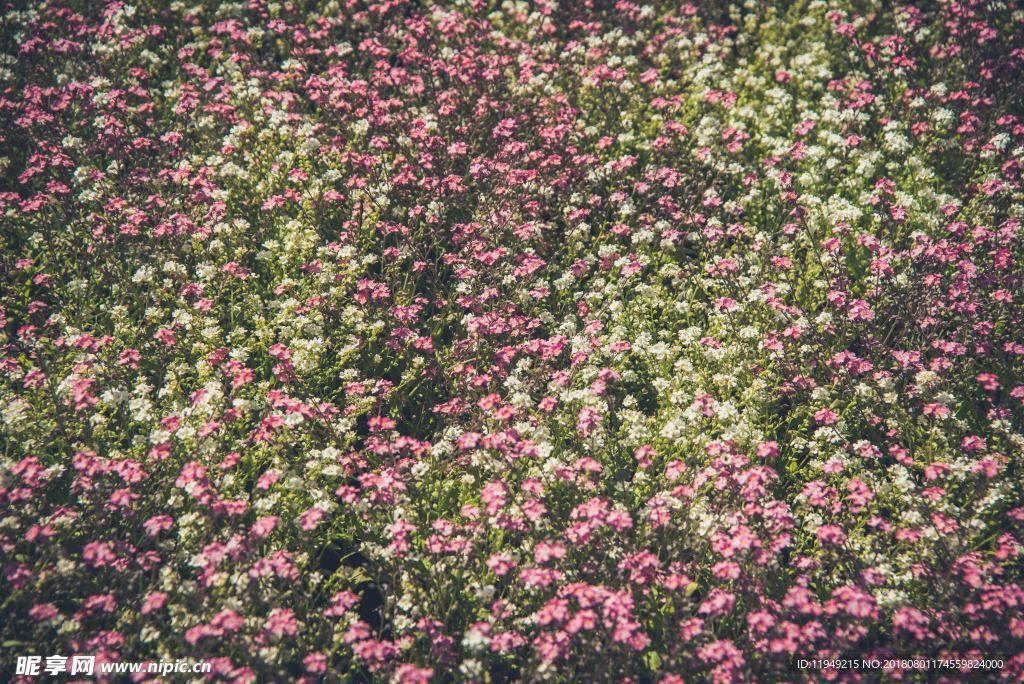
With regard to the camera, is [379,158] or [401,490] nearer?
[401,490]

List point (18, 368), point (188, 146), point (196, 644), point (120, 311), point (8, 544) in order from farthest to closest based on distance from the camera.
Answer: point (188, 146), point (120, 311), point (18, 368), point (8, 544), point (196, 644)

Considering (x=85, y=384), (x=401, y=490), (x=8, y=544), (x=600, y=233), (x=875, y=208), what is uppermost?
(x=875, y=208)

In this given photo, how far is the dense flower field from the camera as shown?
14.4 feet

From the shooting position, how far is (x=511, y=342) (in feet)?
20.6

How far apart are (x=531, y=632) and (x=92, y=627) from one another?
2.82m

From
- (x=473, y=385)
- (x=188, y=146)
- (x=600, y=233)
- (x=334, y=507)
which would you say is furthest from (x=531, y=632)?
(x=188, y=146)

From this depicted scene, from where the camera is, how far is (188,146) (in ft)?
26.6

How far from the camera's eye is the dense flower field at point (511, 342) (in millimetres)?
4387

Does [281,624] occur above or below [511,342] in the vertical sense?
below

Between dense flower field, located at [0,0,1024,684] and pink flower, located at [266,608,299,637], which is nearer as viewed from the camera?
pink flower, located at [266,608,299,637]

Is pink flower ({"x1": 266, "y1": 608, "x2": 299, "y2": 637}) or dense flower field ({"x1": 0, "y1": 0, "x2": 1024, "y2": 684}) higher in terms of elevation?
dense flower field ({"x1": 0, "y1": 0, "x2": 1024, "y2": 684})

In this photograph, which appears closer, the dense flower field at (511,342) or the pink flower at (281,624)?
the pink flower at (281,624)

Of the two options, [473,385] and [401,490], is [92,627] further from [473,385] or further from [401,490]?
[473,385]

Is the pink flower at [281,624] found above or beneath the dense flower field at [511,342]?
beneath
